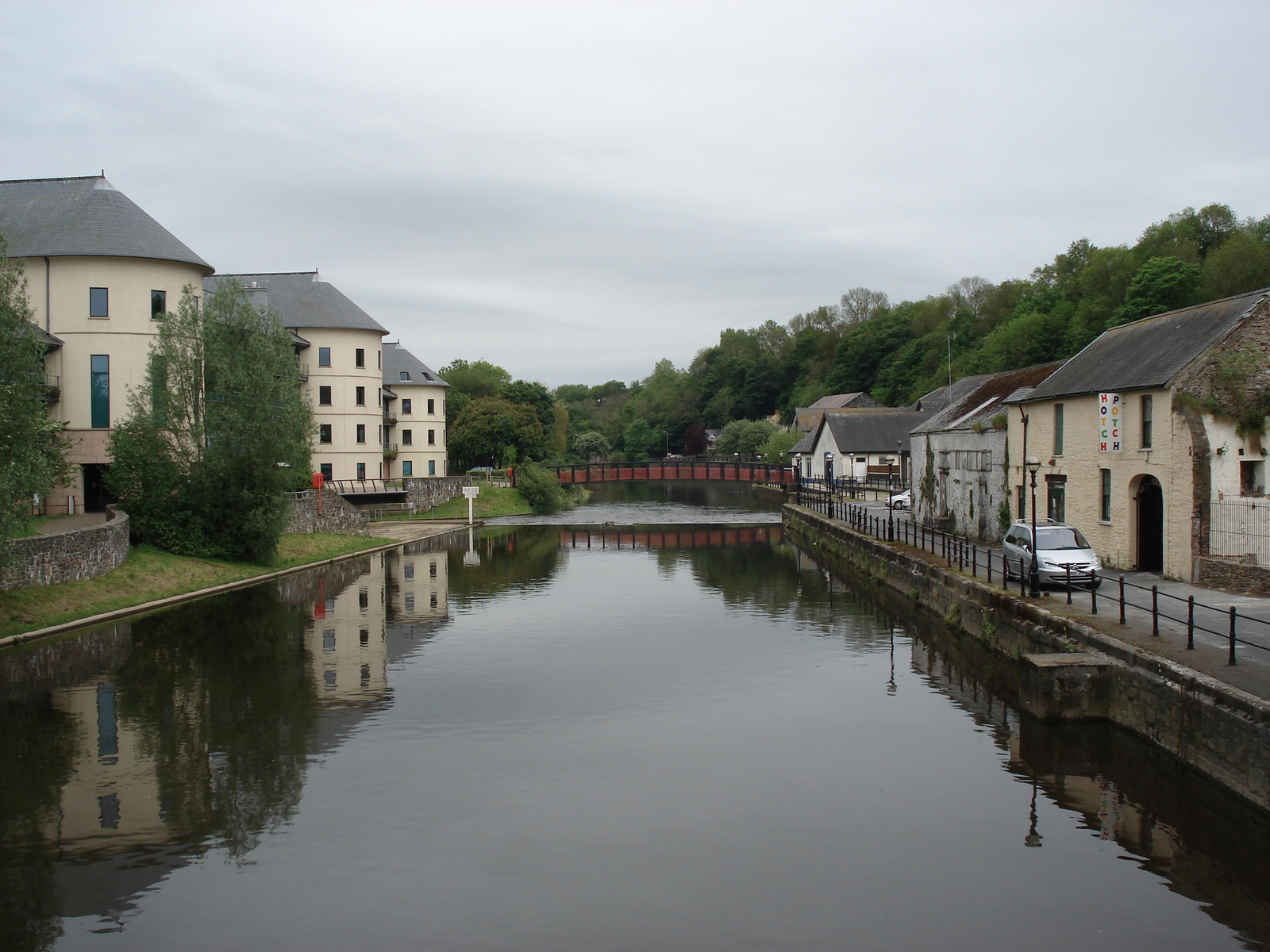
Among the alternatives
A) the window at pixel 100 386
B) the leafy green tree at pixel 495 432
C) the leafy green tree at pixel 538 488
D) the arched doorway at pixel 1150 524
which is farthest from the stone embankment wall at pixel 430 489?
the arched doorway at pixel 1150 524

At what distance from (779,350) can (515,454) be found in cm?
8024

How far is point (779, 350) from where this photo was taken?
504 feet

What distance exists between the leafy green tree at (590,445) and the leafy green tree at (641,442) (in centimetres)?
637

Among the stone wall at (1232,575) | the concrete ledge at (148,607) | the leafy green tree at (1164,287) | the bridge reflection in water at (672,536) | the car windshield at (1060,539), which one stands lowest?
the bridge reflection in water at (672,536)

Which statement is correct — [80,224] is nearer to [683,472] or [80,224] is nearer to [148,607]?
[148,607]

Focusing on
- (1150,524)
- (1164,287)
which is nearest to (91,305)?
(1150,524)

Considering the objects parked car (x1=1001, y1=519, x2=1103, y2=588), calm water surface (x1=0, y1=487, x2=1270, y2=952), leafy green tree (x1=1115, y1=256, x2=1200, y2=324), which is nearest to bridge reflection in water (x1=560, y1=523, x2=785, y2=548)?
parked car (x1=1001, y1=519, x2=1103, y2=588)

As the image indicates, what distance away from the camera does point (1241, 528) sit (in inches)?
792

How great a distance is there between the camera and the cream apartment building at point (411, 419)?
2509 inches

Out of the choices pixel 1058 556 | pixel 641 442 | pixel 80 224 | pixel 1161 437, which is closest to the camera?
pixel 1058 556

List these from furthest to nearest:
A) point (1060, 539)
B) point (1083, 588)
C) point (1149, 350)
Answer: point (1149, 350) < point (1060, 539) < point (1083, 588)

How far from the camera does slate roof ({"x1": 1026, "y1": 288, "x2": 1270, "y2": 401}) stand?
21938 millimetres

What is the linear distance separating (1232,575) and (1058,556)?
10.6 ft

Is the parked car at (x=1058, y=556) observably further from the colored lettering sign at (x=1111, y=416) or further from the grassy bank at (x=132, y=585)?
the grassy bank at (x=132, y=585)
